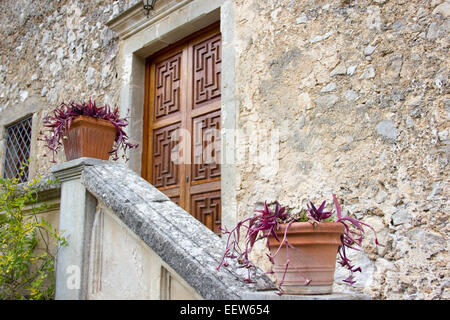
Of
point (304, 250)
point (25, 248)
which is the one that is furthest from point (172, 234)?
point (25, 248)

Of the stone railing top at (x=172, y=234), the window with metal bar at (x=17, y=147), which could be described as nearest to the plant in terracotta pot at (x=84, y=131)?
the stone railing top at (x=172, y=234)

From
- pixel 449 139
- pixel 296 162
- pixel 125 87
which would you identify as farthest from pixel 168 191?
pixel 449 139

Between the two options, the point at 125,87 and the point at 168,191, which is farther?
the point at 125,87

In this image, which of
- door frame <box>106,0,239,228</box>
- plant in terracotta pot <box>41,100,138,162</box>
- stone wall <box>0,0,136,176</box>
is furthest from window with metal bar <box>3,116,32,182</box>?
plant in terracotta pot <box>41,100,138,162</box>

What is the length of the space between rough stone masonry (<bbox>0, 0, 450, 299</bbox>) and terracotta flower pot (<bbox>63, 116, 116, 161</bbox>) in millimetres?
1245

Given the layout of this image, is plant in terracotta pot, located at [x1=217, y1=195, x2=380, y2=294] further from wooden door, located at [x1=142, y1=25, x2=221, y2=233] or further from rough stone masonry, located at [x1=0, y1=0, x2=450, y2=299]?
wooden door, located at [x1=142, y1=25, x2=221, y2=233]

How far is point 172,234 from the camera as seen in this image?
6.19ft

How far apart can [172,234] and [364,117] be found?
1.64 m

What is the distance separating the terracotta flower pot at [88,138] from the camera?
2592mm

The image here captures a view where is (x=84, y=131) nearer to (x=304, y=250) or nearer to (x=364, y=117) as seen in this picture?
(x=304, y=250)

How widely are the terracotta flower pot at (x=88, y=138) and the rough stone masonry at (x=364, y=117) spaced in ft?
4.08

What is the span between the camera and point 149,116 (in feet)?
16.3

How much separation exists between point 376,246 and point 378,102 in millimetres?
891
